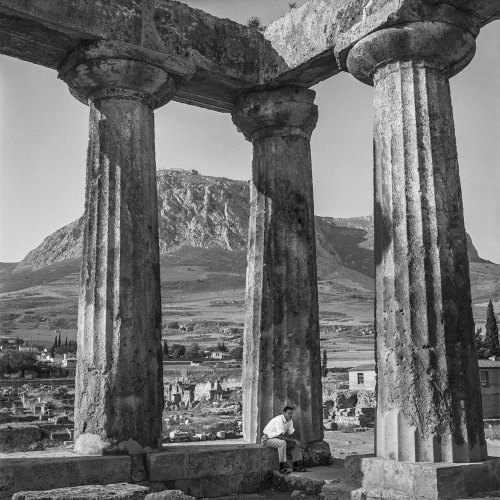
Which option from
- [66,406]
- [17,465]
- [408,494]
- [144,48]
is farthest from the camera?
[66,406]

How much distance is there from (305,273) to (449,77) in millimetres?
3700

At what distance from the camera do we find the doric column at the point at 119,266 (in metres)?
9.30

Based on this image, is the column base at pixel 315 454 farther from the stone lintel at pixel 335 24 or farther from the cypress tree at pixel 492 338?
the cypress tree at pixel 492 338

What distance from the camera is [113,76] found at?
9805 millimetres

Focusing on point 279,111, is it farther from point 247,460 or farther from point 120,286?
point 247,460

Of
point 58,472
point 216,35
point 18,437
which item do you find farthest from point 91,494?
point 18,437

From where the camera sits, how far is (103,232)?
9.66m

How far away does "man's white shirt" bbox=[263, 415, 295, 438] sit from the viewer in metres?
10.5

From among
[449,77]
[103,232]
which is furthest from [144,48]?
[449,77]

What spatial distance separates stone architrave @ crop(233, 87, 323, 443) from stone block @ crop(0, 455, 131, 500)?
9.15 feet

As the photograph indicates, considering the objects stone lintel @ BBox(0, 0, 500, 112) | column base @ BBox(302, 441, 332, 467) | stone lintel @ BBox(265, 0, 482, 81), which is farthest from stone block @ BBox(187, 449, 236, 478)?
stone lintel @ BBox(265, 0, 482, 81)

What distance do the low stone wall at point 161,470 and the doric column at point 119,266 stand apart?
275 millimetres

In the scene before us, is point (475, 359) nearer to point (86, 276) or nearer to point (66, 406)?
point (86, 276)

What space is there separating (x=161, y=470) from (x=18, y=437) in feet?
65.3
